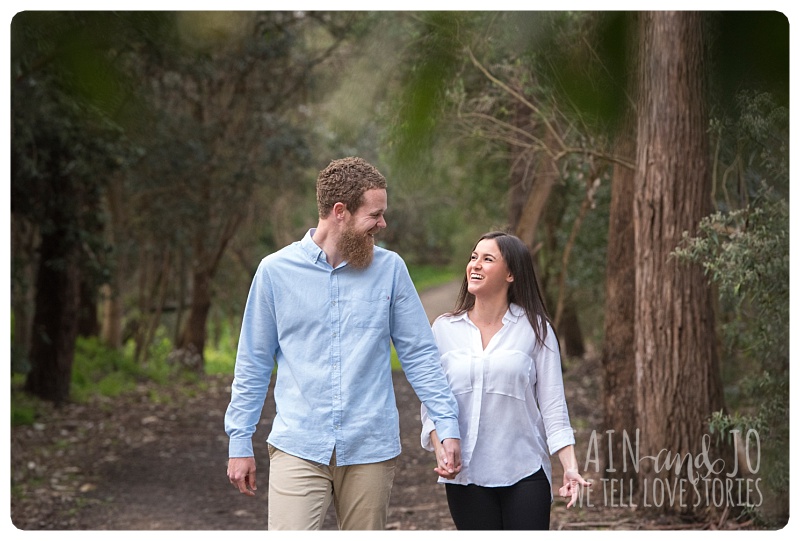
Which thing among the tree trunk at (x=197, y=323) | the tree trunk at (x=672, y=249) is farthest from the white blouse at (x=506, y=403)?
the tree trunk at (x=197, y=323)

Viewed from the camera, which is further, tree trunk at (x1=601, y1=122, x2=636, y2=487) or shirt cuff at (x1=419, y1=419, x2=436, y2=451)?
tree trunk at (x1=601, y1=122, x2=636, y2=487)

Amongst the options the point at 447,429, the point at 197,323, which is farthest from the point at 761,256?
the point at 197,323

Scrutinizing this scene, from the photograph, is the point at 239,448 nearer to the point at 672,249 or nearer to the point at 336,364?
the point at 336,364

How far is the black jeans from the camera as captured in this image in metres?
3.28

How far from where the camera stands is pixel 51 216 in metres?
9.88

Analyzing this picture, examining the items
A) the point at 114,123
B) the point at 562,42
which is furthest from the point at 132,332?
the point at 562,42

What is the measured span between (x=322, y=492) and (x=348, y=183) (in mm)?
1022

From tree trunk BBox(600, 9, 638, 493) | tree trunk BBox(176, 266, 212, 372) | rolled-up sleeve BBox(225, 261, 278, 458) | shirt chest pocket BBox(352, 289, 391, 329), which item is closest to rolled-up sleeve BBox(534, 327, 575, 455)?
shirt chest pocket BBox(352, 289, 391, 329)

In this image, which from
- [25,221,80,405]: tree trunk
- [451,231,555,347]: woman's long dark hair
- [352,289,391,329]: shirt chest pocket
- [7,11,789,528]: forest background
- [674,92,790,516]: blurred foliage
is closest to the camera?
[352,289,391,329]: shirt chest pocket

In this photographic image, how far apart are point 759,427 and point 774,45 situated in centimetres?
231

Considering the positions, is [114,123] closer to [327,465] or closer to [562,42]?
[562,42]

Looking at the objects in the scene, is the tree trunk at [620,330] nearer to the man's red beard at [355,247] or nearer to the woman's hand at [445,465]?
the woman's hand at [445,465]

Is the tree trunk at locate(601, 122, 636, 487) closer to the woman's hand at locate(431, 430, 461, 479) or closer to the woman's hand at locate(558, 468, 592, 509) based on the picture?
the woman's hand at locate(558, 468, 592, 509)

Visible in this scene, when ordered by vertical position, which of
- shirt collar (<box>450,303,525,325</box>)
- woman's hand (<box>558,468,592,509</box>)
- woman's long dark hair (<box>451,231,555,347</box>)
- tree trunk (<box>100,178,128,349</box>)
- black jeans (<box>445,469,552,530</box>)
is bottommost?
black jeans (<box>445,469,552,530</box>)
